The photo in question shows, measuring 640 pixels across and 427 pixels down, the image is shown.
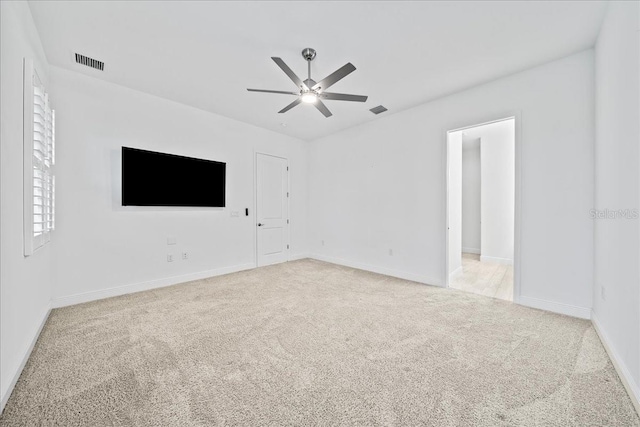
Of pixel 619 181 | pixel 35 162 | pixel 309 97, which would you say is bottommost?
pixel 619 181

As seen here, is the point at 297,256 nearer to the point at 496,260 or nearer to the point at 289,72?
the point at 289,72

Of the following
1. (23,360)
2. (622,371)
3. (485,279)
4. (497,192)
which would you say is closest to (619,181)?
(622,371)

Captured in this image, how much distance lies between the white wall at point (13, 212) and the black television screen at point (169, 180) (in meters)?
1.37

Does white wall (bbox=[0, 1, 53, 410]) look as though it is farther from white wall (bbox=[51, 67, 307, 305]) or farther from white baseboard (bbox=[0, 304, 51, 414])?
white wall (bbox=[51, 67, 307, 305])

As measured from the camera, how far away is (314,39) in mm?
2416

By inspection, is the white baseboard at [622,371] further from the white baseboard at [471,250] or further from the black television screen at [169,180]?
the black television screen at [169,180]

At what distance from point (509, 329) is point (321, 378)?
75.4 inches

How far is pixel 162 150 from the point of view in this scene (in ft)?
12.3

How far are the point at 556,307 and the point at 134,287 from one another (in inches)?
203

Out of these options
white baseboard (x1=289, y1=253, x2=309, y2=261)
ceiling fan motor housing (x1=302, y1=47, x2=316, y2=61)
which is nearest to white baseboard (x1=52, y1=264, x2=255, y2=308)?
white baseboard (x1=289, y1=253, x2=309, y2=261)

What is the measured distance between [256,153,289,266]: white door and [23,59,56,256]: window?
2.91 meters

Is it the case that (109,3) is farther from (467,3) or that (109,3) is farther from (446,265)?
(446,265)

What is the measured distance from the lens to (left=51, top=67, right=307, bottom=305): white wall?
9.88 feet

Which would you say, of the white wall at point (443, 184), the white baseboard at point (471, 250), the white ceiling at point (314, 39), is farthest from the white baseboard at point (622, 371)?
the white baseboard at point (471, 250)
